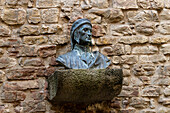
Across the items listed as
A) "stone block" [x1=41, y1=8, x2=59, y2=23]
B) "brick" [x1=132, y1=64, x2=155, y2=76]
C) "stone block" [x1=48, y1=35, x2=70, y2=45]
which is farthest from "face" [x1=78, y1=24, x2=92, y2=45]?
"brick" [x1=132, y1=64, x2=155, y2=76]

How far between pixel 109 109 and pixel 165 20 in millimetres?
1509

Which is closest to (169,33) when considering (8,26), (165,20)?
(165,20)

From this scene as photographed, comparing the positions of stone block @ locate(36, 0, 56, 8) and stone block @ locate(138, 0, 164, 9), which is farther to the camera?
stone block @ locate(138, 0, 164, 9)

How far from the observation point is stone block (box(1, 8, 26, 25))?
11.3 feet

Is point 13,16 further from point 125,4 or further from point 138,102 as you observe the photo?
point 138,102

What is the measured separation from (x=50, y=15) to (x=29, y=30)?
35cm

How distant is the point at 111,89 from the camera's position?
9.21ft

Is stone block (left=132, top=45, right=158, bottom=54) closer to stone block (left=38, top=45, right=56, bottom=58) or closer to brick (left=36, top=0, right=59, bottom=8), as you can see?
stone block (left=38, top=45, right=56, bottom=58)

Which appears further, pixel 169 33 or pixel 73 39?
pixel 169 33

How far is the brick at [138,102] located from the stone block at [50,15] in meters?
1.49

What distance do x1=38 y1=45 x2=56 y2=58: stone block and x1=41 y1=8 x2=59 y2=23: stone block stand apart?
373mm

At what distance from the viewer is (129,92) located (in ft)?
11.1

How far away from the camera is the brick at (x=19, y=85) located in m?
3.25

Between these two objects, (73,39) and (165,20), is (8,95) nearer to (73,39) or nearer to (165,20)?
(73,39)
